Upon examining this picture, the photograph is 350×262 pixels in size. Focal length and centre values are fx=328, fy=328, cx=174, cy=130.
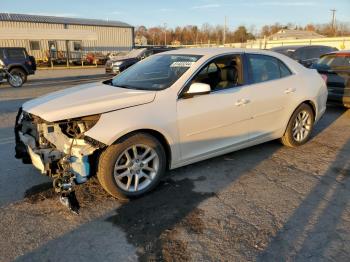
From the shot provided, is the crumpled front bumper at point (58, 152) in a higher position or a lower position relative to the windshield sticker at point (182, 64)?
lower

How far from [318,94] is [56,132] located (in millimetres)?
4275

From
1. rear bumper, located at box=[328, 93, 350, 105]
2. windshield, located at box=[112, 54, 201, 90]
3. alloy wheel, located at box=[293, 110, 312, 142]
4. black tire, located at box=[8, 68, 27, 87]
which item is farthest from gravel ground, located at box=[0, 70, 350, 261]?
black tire, located at box=[8, 68, 27, 87]

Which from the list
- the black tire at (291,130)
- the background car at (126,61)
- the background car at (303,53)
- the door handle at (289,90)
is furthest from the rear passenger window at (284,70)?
the background car at (126,61)

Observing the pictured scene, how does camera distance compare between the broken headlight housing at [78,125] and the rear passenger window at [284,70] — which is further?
the rear passenger window at [284,70]

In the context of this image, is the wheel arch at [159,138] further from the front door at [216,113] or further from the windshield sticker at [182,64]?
the windshield sticker at [182,64]

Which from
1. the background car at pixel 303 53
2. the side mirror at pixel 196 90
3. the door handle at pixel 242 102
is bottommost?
the door handle at pixel 242 102

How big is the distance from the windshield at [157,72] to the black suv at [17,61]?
1188cm

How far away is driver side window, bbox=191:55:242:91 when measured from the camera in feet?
14.1

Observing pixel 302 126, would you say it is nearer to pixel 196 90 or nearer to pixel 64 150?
pixel 196 90

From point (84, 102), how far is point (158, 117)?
Result: 817 millimetres

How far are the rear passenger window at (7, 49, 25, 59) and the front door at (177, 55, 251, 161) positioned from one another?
13332 mm

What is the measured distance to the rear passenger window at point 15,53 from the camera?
14.9m

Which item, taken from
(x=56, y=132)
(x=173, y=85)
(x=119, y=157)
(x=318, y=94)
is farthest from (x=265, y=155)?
(x=56, y=132)

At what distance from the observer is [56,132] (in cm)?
348
